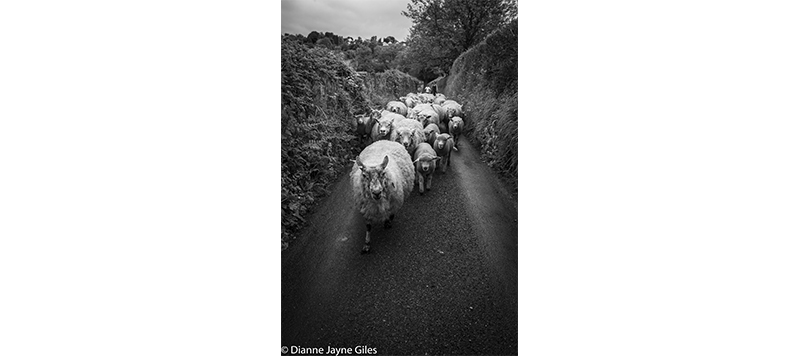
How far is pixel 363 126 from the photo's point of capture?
7926 mm

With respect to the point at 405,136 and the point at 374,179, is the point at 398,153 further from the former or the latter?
the point at 374,179

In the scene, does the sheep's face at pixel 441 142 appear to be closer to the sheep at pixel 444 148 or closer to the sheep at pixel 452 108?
the sheep at pixel 444 148

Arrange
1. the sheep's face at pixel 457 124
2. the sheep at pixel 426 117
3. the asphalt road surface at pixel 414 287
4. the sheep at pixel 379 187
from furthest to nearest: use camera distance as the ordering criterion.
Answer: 1. the sheep at pixel 426 117
2. the sheep's face at pixel 457 124
3. the sheep at pixel 379 187
4. the asphalt road surface at pixel 414 287

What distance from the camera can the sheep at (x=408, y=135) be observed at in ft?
22.9

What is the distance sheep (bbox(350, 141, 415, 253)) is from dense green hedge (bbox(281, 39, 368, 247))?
1.82 ft

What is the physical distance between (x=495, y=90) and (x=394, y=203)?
89.3 inches

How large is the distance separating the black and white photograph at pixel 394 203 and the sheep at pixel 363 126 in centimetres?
141

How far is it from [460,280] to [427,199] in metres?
2.37

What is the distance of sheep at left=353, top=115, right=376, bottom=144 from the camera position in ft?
24.8

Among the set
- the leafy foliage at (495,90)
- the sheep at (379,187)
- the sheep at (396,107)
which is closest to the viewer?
the leafy foliage at (495,90)

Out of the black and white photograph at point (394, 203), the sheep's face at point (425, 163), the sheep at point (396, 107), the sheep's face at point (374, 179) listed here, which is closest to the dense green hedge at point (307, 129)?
the black and white photograph at point (394, 203)

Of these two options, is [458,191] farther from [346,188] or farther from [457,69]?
[457,69]

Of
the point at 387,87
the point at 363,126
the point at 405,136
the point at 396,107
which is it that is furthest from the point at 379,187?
the point at 396,107

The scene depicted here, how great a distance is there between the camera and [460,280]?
3.03 m
